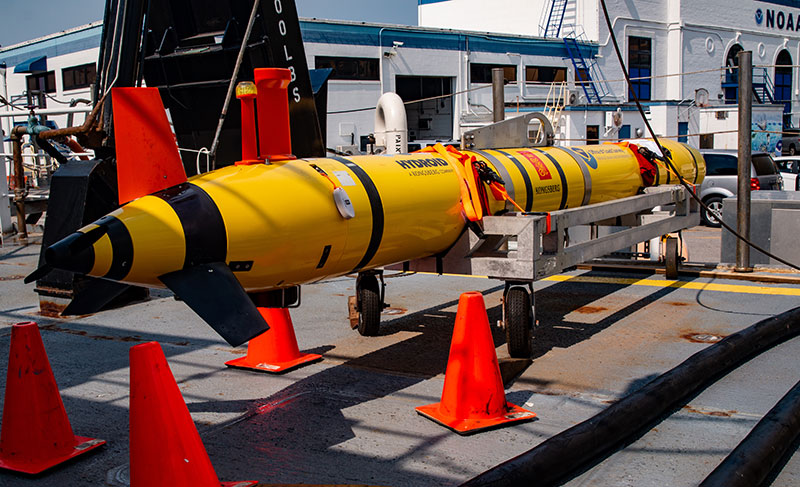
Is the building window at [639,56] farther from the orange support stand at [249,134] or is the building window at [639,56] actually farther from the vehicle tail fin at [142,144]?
the vehicle tail fin at [142,144]

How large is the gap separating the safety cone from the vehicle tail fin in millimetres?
1100

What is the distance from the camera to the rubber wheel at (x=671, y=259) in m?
9.45

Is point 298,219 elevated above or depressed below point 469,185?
below

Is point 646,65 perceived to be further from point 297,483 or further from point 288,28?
point 297,483

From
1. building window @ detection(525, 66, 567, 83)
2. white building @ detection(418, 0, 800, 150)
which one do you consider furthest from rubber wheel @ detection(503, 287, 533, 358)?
building window @ detection(525, 66, 567, 83)

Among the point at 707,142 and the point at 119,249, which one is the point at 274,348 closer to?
the point at 119,249

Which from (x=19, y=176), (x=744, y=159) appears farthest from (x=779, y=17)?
(x=19, y=176)

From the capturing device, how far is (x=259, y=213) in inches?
179

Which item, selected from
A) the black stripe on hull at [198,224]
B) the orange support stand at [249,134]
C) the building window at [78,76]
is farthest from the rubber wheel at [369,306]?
the building window at [78,76]

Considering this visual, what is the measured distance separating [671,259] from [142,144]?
7.18m

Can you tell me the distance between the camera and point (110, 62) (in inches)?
265

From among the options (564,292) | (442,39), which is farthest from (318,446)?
(442,39)

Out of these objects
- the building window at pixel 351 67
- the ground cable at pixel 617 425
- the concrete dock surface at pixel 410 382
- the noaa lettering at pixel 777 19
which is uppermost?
the noaa lettering at pixel 777 19

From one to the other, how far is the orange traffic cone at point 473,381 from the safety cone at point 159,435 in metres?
1.68
